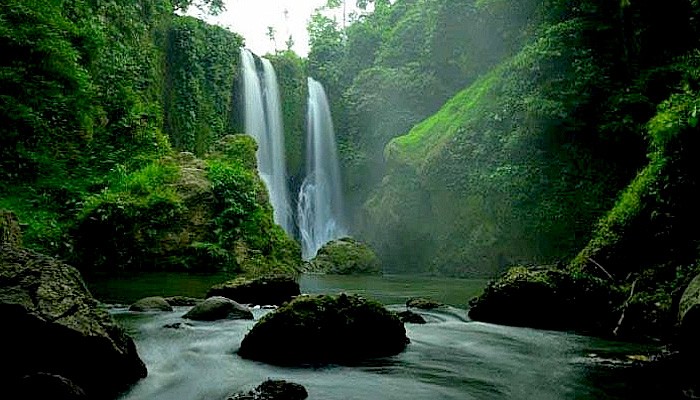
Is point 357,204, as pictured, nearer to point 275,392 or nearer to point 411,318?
point 411,318

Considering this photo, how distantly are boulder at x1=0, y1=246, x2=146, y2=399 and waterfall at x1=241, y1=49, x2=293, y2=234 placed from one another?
23.5 m

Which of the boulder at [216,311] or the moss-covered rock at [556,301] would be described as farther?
the moss-covered rock at [556,301]

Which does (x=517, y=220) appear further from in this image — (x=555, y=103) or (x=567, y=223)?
(x=555, y=103)

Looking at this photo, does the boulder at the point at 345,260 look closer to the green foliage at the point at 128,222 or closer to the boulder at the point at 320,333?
the green foliage at the point at 128,222

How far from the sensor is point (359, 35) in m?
35.5

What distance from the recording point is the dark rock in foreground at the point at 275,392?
13.3ft

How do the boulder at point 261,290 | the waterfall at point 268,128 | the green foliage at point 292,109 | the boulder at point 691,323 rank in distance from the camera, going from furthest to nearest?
the green foliage at point 292,109
the waterfall at point 268,128
the boulder at point 261,290
the boulder at point 691,323

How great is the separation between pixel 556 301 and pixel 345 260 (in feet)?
46.8

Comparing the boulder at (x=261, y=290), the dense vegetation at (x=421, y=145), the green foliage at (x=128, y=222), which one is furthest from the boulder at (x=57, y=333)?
the green foliage at (x=128, y=222)

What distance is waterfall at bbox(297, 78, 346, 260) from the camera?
30.0 m

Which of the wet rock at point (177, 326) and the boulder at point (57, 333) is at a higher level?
the boulder at point (57, 333)

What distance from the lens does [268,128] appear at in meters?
30.0

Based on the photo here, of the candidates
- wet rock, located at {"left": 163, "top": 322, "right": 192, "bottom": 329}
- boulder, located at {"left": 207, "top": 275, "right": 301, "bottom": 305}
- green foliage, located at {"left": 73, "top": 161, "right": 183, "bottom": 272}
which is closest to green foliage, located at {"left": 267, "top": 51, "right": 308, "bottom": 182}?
green foliage, located at {"left": 73, "top": 161, "right": 183, "bottom": 272}

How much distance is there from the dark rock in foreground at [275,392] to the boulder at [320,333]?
124 cm
